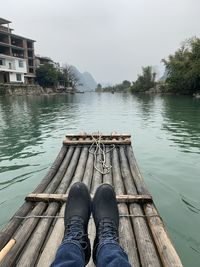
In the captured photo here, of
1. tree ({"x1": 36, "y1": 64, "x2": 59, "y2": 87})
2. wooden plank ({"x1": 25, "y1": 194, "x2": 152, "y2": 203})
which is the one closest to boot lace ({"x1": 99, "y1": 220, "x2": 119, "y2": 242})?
wooden plank ({"x1": 25, "y1": 194, "x2": 152, "y2": 203})

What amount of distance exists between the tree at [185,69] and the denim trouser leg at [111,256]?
157 ft

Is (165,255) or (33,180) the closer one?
(165,255)

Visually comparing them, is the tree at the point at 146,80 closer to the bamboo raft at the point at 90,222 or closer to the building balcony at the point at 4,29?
the building balcony at the point at 4,29

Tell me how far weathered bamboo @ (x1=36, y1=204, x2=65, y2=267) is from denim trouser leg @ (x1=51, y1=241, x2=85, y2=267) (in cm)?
47

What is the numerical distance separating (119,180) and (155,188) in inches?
67.5

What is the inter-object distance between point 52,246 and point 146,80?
7402 cm

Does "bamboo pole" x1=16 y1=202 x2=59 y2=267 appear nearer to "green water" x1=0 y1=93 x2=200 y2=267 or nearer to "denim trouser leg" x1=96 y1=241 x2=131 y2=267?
"denim trouser leg" x1=96 y1=241 x2=131 y2=267

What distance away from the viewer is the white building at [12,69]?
5310 centimetres

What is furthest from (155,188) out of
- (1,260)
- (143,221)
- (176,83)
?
(176,83)

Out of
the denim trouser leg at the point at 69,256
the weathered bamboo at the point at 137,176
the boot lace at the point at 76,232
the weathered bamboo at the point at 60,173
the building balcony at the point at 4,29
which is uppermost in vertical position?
the building balcony at the point at 4,29

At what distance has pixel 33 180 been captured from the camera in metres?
6.46

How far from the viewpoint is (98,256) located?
217 centimetres

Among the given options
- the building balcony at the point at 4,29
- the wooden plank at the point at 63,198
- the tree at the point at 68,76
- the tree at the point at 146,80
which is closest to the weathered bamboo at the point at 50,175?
the wooden plank at the point at 63,198

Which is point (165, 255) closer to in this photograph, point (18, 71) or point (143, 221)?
point (143, 221)
